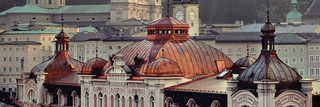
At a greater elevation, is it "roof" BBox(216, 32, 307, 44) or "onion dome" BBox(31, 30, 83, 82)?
"roof" BBox(216, 32, 307, 44)

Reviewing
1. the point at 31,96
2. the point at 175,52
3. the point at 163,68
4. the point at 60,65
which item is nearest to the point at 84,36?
the point at 60,65

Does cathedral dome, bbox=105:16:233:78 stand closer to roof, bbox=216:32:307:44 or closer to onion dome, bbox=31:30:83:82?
onion dome, bbox=31:30:83:82

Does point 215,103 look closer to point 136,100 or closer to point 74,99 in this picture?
point 136,100

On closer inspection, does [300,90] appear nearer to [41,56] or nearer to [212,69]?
[212,69]

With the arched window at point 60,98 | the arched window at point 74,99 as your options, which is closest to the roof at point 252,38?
the arched window at point 60,98

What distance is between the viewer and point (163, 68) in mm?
81312

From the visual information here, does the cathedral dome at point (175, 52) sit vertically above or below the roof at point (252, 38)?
below

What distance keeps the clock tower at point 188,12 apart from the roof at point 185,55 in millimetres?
84243

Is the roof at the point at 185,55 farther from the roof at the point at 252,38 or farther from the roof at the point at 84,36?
the roof at the point at 84,36

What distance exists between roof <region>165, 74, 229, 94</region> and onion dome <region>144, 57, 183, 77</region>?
879 millimetres

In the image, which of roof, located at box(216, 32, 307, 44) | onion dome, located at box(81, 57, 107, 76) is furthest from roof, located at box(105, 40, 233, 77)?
roof, located at box(216, 32, 307, 44)

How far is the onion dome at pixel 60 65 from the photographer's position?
10162 centimetres

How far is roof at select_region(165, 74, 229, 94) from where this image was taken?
76.3 meters

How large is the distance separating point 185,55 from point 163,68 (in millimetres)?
7692
